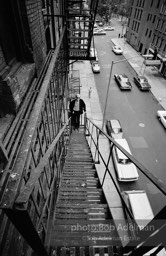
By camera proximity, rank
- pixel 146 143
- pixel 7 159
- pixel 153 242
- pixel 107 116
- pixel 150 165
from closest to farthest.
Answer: pixel 153 242 → pixel 7 159 → pixel 150 165 → pixel 146 143 → pixel 107 116

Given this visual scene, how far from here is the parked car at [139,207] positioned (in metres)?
7.10

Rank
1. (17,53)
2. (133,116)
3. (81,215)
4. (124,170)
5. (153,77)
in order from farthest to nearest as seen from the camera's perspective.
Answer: (153,77) < (133,116) < (124,170) < (17,53) < (81,215)

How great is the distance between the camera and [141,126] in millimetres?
14094

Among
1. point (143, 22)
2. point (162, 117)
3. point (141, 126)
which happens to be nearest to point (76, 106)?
point (141, 126)

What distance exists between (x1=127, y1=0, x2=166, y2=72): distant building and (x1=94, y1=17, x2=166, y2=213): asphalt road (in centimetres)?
547

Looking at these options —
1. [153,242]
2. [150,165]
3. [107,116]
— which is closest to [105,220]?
[153,242]

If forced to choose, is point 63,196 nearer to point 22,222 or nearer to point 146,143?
point 22,222

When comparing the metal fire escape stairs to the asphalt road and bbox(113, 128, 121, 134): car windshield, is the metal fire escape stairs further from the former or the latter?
the asphalt road

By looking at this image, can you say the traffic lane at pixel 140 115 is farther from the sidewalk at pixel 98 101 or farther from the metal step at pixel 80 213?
the metal step at pixel 80 213

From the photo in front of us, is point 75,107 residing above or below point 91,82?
above

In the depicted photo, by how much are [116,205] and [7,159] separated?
8.03 meters

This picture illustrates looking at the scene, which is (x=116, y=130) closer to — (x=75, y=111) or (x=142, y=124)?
(x=142, y=124)

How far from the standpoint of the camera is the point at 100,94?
1827 centimetres

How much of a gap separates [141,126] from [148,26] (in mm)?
20820
